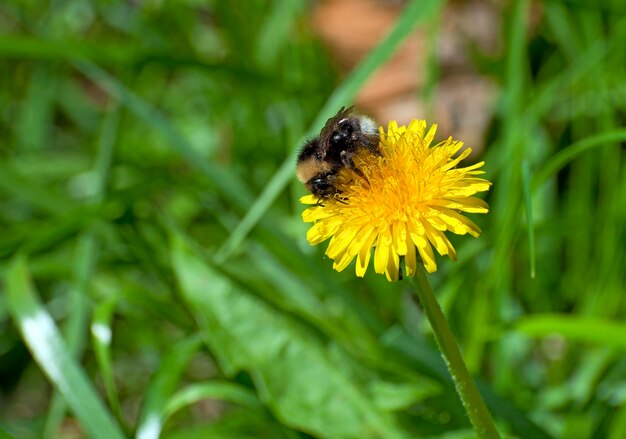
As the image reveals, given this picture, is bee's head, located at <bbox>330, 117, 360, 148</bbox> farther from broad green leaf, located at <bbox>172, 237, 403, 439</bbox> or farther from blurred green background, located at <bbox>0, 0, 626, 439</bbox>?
broad green leaf, located at <bbox>172, 237, 403, 439</bbox>

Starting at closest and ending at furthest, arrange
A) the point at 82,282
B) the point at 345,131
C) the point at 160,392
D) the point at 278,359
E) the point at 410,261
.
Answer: the point at 410,261 → the point at 345,131 → the point at 160,392 → the point at 278,359 → the point at 82,282

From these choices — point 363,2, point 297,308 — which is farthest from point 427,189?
point 363,2

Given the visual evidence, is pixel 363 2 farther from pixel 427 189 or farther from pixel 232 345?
pixel 427 189

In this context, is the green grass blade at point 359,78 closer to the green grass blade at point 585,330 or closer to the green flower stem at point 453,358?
the green grass blade at point 585,330

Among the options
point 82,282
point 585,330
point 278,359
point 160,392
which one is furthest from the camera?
point 82,282

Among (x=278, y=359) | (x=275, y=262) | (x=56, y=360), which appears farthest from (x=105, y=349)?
(x=275, y=262)

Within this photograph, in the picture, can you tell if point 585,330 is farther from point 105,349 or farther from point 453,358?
point 105,349
